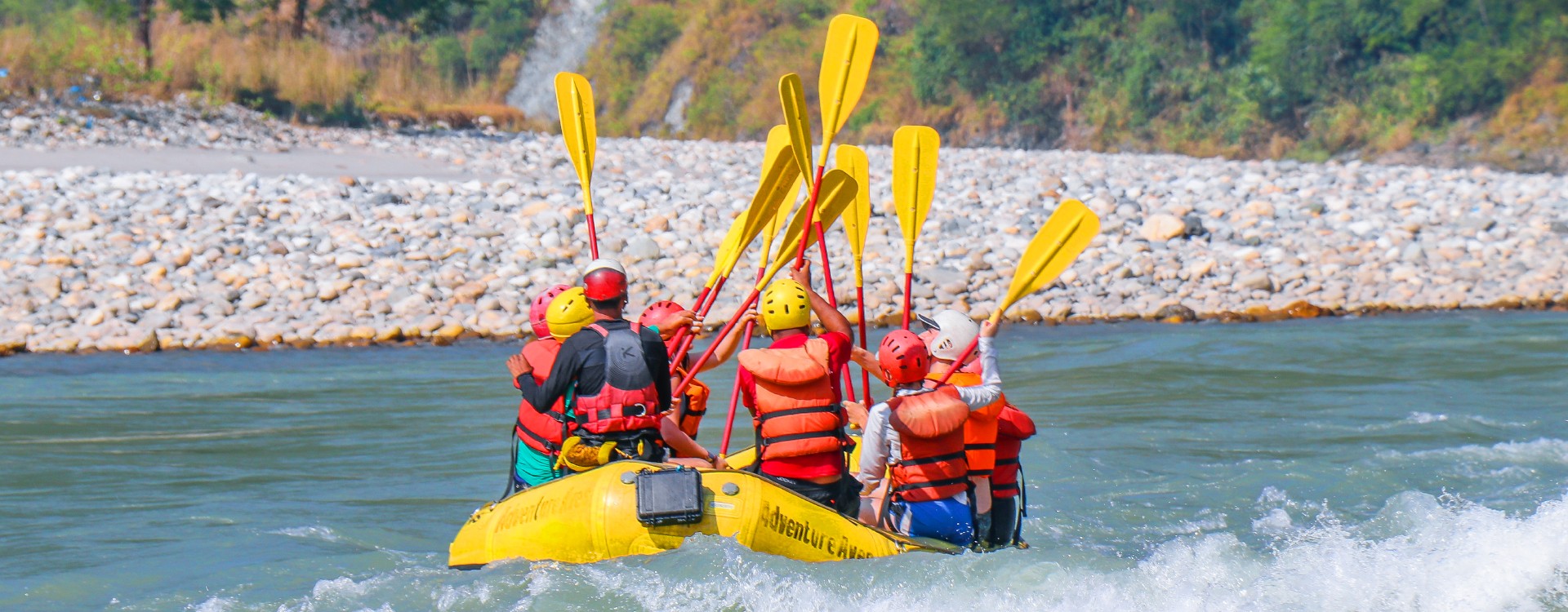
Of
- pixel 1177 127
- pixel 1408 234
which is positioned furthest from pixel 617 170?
pixel 1177 127

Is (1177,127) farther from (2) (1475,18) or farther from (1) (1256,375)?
(1) (1256,375)

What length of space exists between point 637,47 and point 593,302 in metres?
31.9

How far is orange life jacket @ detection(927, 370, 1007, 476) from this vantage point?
4.61 m

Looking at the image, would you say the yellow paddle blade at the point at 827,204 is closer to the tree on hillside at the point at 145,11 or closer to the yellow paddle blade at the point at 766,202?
the yellow paddle blade at the point at 766,202

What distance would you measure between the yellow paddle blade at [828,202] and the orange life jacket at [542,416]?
1.29 meters

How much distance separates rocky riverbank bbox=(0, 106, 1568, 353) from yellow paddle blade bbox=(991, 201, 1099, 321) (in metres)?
5.30

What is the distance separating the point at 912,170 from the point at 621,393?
2.21m

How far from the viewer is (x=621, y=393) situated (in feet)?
14.6

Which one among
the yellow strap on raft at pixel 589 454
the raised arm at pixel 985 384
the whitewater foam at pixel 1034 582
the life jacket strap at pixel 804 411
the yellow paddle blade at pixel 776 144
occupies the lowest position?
the whitewater foam at pixel 1034 582

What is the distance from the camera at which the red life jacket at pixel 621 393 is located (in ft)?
14.5

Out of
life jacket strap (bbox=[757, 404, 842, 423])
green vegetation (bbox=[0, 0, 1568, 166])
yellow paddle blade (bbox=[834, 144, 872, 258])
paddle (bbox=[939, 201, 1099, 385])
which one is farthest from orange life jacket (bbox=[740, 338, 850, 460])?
green vegetation (bbox=[0, 0, 1568, 166])

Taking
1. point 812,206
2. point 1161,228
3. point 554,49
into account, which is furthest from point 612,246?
point 554,49

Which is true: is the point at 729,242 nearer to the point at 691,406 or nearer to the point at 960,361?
the point at 691,406

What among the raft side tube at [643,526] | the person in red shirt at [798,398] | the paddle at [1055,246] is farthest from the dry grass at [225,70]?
the person in red shirt at [798,398]
